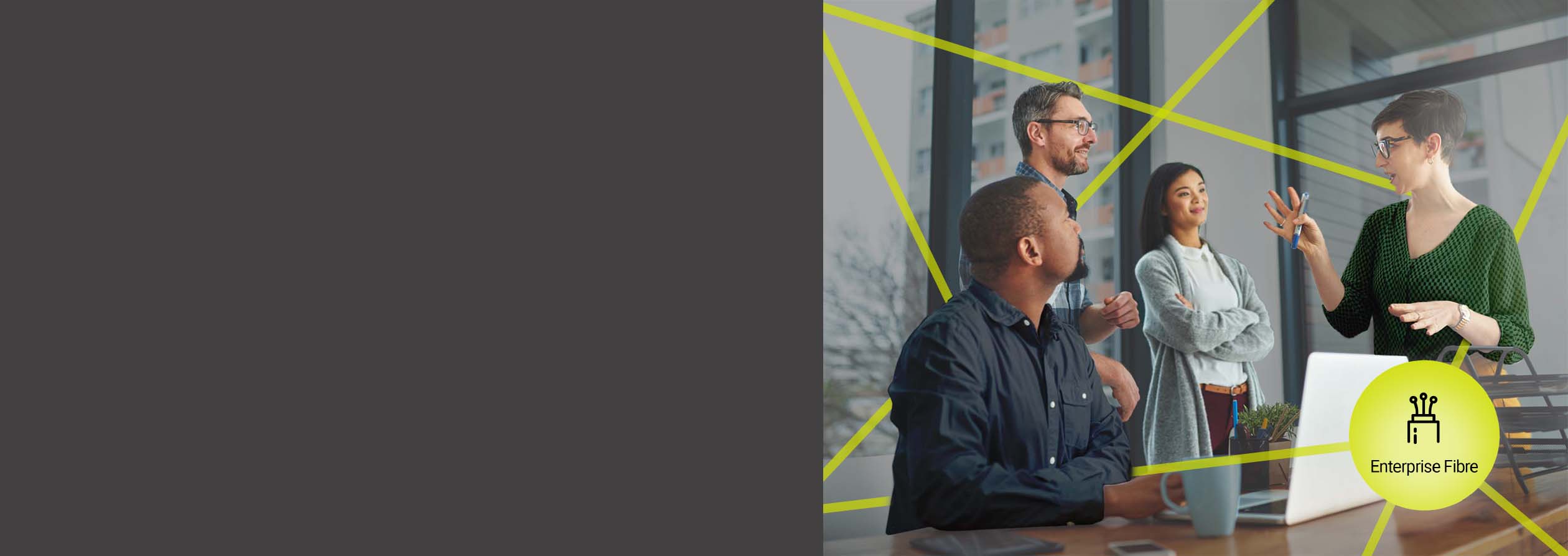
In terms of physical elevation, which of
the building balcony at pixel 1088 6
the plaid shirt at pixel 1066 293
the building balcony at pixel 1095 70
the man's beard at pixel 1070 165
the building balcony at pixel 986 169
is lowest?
the plaid shirt at pixel 1066 293

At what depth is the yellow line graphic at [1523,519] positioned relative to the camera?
5.11 ft

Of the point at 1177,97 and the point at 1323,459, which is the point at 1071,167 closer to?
the point at 1177,97

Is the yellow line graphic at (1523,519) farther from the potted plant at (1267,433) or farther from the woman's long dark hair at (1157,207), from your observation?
the woman's long dark hair at (1157,207)

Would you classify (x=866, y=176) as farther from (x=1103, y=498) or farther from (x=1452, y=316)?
(x=1452, y=316)

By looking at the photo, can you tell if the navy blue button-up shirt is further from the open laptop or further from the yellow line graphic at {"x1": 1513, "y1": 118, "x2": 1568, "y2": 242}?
the yellow line graphic at {"x1": 1513, "y1": 118, "x2": 1568, "y2": 242}

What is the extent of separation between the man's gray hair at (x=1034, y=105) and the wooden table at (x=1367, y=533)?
21.1 inches

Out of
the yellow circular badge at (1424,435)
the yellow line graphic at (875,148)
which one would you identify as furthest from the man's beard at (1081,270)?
the yellow circular badge at (1424,435)

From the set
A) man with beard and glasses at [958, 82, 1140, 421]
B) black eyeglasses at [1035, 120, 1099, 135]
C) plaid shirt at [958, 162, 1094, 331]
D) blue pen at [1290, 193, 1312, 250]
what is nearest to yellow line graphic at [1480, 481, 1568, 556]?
blue pen at [1290, 193, 1312, 250]

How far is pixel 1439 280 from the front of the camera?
1.64 metres

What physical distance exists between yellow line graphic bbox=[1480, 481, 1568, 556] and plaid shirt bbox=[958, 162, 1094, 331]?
2.30 feet

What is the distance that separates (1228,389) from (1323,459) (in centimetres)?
17

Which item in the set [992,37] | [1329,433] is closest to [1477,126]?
[1329,433]

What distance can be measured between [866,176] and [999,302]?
249 mm

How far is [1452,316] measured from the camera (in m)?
1.64
